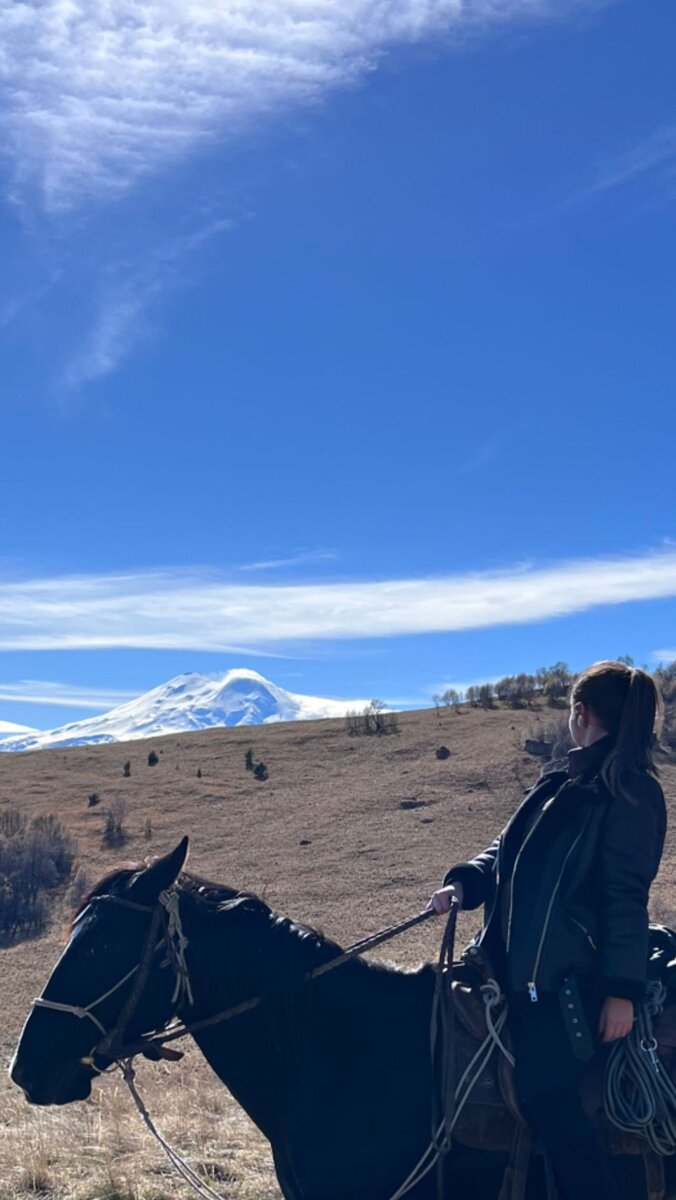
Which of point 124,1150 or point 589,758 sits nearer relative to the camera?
point 589,758

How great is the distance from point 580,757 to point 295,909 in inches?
627

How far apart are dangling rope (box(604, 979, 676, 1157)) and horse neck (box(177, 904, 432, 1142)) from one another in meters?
0.76

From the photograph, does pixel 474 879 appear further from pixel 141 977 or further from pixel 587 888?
pixel 141 977

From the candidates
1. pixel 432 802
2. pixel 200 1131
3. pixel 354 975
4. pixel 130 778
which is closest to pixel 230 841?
pixel 432 802

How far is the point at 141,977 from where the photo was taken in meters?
4.24

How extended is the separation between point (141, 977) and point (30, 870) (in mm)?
20667

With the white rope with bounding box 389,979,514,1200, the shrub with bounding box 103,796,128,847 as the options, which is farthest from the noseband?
the shrub with bounding box 103,796,128,847

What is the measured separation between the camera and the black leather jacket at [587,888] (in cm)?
381

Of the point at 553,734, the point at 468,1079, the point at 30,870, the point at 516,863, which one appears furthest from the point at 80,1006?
the point at 553,734

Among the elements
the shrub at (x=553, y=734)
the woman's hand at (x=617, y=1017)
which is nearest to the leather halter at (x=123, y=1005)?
Answer: the woman's hand at (x=617, y=1017)

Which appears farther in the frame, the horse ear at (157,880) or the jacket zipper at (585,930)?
the horse ear at (157,880)

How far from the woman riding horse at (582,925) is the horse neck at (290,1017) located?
562 mm

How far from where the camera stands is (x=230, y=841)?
25188 millimetres

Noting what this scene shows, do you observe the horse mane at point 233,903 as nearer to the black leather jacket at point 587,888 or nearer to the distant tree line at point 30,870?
the black leather jacket at point 587,888
